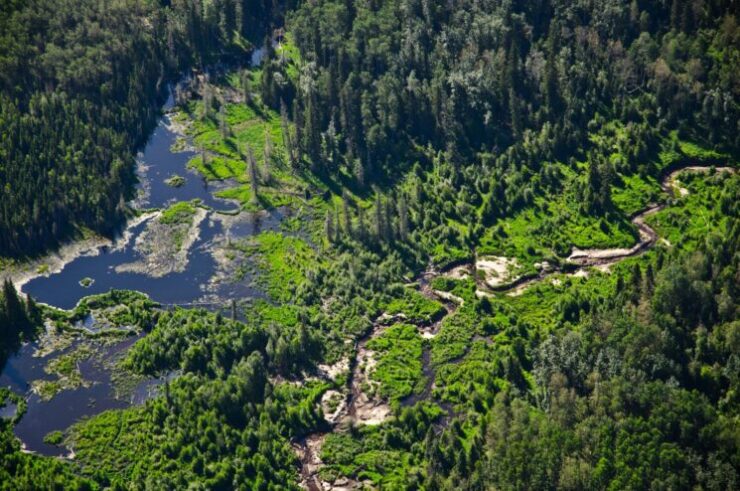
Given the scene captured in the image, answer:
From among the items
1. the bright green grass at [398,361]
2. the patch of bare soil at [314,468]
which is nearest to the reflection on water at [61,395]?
the patch of bare soil at [314,468]

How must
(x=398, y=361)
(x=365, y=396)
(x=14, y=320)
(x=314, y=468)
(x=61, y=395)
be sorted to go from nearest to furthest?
(x=314, y=468) → (x=61, y=395) → (x=365, y=396) → (x=398, y=361) → (x=14, y=320)

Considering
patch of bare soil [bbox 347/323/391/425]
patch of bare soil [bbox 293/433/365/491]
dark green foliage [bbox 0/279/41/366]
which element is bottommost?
patch of bare soil [bbox 293/433/365/491]

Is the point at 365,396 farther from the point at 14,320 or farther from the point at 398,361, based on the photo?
→ the point at 14,320

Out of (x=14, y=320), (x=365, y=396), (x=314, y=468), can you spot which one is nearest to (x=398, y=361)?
(x=365, y=396)

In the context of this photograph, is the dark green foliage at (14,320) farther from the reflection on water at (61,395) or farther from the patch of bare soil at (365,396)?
the patch of bare soil at (365,396)

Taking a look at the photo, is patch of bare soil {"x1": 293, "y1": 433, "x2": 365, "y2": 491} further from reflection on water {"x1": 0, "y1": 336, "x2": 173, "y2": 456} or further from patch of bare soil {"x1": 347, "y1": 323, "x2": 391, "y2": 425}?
reflection on water {"x1": 0, "y1": 336, "x2": 173, "y2": 456}

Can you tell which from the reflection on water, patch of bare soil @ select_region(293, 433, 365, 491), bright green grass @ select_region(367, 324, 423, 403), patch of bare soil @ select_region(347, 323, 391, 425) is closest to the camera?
patch of bare soil @ select_region(293, 433, 365, 491)

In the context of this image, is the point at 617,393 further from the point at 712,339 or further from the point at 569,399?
the point at 712,339

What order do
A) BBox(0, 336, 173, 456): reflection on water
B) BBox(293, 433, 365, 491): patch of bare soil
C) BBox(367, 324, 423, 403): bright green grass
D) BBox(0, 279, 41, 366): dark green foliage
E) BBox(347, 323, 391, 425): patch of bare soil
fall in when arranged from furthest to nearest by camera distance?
BBox(0, 279, 41, 366): dark green foliage
BBox(367, 324, 423, 403): bright green grass
BBox(347, 323, 391, 425): patch of bare soil
BBox(0, 336, 173, 456): reflection on water
BBox(293, 433, 365, 491): patch of bare soil

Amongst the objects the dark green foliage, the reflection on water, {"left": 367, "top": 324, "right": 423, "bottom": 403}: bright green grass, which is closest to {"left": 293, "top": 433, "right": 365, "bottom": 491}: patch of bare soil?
{"left": 367, "top": 324, "right": 423, "bottom": 403}: bright green grass

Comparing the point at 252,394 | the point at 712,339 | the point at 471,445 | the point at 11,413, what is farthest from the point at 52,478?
the point at 712,339
